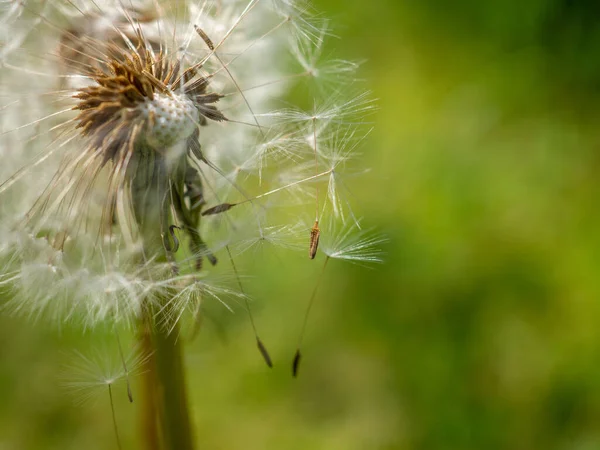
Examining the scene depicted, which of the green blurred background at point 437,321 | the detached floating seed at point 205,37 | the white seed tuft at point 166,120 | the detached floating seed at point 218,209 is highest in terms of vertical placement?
the detached floating seed at point 205,37

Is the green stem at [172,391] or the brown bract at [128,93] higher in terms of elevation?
the brown bract at [128,93]

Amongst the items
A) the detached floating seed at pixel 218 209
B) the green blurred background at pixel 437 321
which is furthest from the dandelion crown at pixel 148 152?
the green blurred background at pixel 437 321

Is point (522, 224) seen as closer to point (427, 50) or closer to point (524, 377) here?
point (524, 377)

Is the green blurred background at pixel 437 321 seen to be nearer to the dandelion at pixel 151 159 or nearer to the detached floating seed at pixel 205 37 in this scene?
the dandelion at pixel 151 159

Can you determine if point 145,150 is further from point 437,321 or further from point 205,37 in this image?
point 437,321

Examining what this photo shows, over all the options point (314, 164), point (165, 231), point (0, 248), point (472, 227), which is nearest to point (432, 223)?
point (472, 227)

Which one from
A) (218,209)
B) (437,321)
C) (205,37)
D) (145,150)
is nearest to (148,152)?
(145,150)
